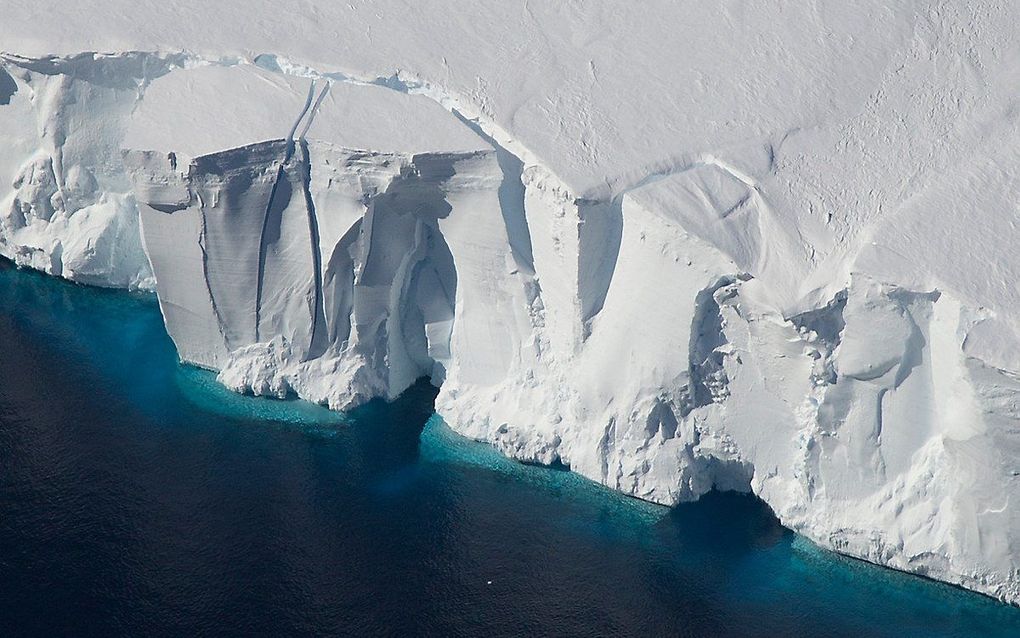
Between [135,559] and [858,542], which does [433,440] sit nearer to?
[135,559]

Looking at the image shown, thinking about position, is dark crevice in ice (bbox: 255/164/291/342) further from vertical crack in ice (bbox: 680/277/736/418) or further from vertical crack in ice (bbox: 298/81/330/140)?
vertical crack in ice (bbox: 680/277/736/418)

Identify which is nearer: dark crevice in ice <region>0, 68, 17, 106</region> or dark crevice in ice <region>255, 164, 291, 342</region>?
dark crevice in ice <region>255, 164, 291, 342</region>

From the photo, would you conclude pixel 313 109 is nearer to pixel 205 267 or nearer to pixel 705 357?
pixel 205 267

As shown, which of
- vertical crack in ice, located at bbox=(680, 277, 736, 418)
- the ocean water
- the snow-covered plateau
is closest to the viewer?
the ocean water

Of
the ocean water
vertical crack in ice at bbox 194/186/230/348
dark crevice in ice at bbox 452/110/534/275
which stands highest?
dark crevice in ice at bbox 452/110/534/275

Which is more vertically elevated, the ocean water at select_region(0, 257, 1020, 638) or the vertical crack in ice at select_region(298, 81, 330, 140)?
the vertical crack in ice at select_region(298, 81, 330, 140)

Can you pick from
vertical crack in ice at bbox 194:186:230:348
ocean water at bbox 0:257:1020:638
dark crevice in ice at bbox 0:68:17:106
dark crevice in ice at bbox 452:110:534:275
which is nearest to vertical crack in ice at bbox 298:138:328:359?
ocean water at bbox 0:257:1020:638

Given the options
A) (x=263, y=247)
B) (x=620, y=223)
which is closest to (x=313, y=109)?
(x=263, y=247)

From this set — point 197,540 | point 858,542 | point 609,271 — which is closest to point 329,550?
point 197,540
